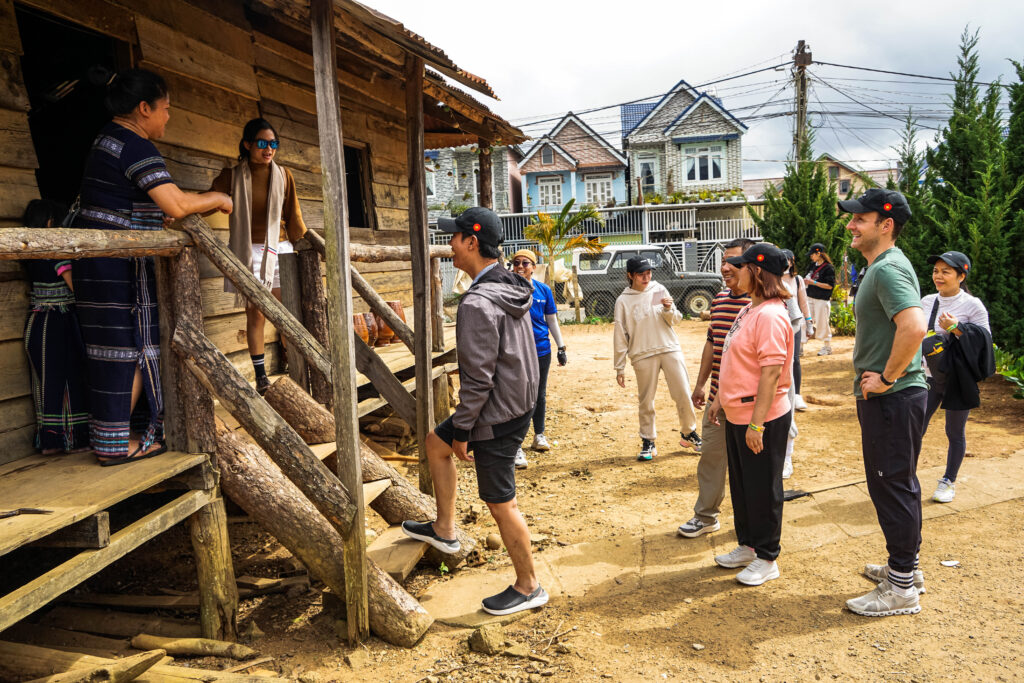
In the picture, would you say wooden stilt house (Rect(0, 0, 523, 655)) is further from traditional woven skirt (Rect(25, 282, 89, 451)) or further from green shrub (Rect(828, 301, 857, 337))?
green shrub (Rect(828, 301, 857, 337))

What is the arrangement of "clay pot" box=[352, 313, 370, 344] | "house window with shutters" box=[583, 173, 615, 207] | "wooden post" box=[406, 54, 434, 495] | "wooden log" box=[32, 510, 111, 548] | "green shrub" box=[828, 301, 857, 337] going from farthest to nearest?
"house window with shutters" box=[583, 173, 615, 207] < "green shrub" box=[828, 301, 857, 337] < "clay pot" box=[352, 313, 370, 344] < "wooden post" box=[406, 54, 434, 495] < "wooden log" box=[32, 510, 111, 548]

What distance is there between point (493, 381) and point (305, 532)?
1.30m

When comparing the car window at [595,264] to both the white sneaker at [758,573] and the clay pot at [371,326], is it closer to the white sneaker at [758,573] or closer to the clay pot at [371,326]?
the clay pot at [371,326]

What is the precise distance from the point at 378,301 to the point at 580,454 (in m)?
2.81

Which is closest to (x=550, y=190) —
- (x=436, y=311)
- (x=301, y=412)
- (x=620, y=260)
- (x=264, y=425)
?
(x=620, y=260)

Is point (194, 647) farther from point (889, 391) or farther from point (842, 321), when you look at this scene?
point (842, 321)

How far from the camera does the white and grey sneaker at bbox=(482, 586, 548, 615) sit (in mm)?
3605

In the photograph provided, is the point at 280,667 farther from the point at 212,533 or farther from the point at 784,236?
the point at 784,236

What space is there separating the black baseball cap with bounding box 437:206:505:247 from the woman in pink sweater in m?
1.41

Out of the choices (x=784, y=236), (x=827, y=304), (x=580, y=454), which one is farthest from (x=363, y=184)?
(x=784, y=236)

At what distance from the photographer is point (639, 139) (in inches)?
1332

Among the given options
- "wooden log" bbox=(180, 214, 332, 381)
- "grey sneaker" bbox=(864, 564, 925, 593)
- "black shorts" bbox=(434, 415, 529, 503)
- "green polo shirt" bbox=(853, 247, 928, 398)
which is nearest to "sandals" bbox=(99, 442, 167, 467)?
"wooden log" bbox=(180, 214, 332, 381)

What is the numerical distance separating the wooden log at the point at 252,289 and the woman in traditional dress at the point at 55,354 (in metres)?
0.68

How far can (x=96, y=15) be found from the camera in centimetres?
403
